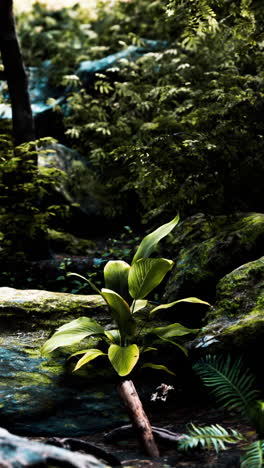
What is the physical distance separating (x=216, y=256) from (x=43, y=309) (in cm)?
173

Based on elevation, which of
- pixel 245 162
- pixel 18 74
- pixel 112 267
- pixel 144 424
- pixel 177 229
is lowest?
pixel 177 229

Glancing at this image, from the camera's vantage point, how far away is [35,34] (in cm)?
1140

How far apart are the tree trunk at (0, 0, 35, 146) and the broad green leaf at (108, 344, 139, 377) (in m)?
4.39

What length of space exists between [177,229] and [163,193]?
114 centimetres

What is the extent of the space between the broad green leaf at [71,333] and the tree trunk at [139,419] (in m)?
0.47

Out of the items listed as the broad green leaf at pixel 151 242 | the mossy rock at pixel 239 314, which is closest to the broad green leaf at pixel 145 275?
the broad green leaf at pixel 151 242

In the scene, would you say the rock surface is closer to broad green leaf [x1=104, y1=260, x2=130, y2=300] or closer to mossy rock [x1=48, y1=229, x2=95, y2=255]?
broad green leaf [x1=104, y1=260, x2=130, y2=300]

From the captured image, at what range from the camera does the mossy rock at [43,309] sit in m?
3.35

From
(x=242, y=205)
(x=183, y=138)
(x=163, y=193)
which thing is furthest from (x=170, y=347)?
(x=183, y=138)

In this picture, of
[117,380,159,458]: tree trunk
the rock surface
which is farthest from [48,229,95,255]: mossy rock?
the rock surface

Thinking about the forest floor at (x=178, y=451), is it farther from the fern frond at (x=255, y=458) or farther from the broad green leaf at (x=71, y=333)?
the broad green leaf at (x=71, y=333)

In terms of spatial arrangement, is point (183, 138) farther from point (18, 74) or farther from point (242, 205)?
point (18, 74)

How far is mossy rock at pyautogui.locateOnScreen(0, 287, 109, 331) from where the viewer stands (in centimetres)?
335

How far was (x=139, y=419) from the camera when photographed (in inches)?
79.0
